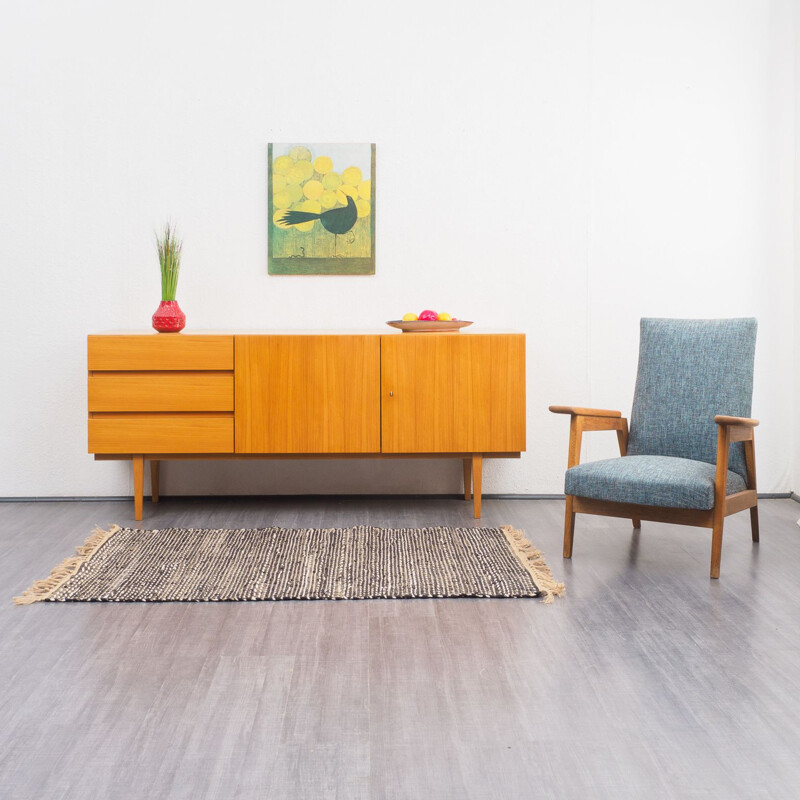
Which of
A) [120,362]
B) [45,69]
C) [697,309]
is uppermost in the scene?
[45,69]

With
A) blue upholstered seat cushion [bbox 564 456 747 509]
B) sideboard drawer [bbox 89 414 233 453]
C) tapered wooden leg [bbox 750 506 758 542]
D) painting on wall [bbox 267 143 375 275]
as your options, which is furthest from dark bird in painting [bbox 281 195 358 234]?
tapered wooden leg [bbox 750 506 758 542]

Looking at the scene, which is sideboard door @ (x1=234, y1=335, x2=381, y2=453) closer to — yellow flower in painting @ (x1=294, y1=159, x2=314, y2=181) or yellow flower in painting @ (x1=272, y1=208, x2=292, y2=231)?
yellow flower in painting @ (x1=272, y1=208, x2=292, y2=231)

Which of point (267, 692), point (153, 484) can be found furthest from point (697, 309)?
point (267, 692)

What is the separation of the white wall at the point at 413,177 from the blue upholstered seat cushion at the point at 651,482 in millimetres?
1225

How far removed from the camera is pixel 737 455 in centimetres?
340

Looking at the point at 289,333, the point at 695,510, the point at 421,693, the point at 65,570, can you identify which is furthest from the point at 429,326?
the point at 421,693

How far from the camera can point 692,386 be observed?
11.6ft

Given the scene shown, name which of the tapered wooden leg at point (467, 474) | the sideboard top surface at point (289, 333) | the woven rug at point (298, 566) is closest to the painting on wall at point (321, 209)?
the sideboard top surface at point (289, 333)

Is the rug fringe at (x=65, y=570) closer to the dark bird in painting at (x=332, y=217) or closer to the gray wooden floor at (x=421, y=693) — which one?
the gray wooden floor at (x=421, y=693)

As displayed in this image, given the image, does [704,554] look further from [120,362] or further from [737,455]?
[120,362]

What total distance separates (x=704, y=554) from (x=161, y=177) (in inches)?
120

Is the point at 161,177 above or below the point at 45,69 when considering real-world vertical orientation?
below

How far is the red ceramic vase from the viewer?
3.94 meters

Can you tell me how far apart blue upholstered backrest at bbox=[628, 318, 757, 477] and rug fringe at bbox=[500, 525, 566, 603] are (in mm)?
596
